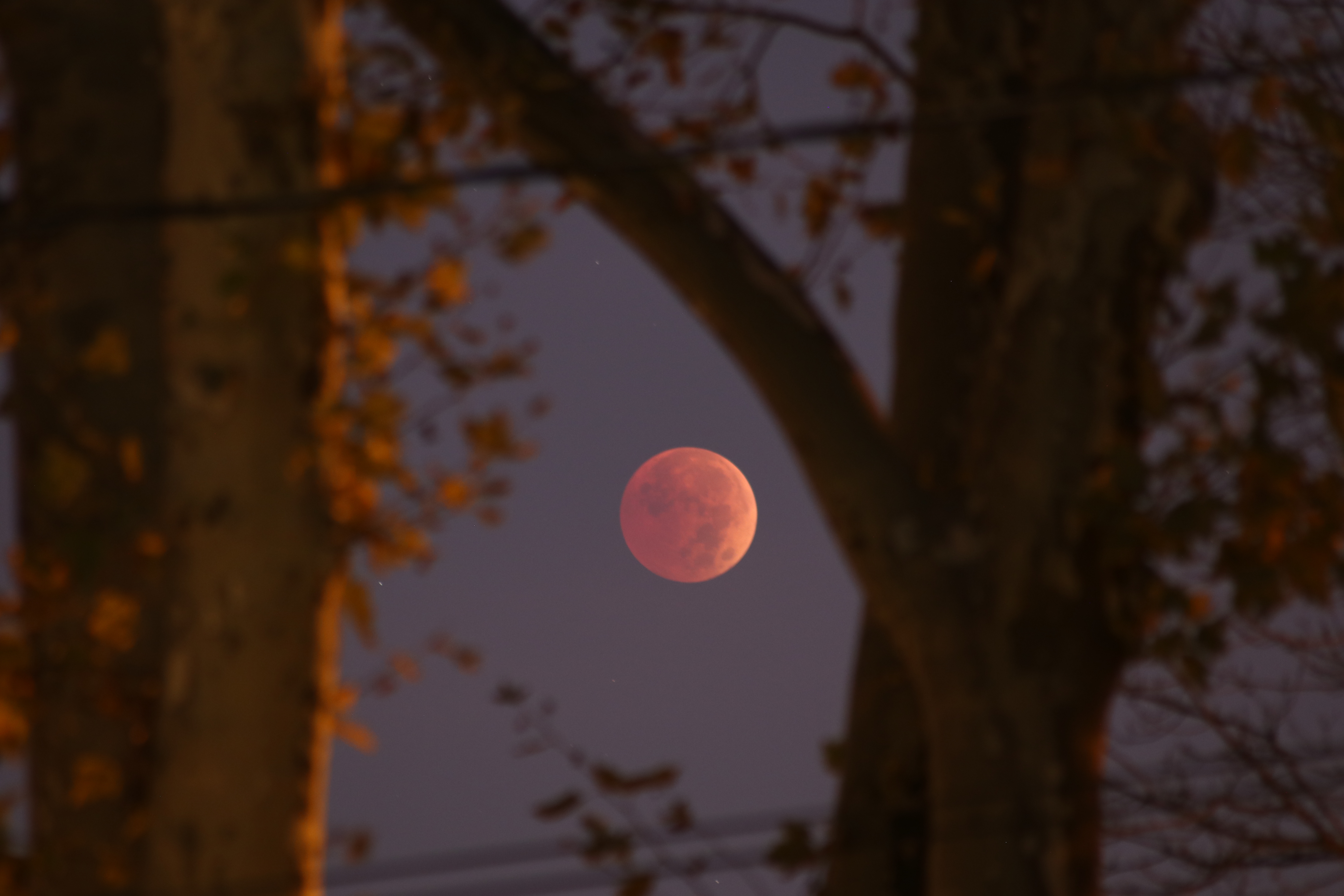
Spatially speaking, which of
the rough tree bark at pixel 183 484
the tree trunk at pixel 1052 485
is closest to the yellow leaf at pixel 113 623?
the rough tree bark at pixel 183 484

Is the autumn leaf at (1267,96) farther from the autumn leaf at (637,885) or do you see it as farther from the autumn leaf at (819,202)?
the autumn leaf at (637,885)

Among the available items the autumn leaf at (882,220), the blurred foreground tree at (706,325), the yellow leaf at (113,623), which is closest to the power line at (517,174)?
the blurred foreground tree at (706,325)

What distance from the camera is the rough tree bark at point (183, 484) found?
8.08ft

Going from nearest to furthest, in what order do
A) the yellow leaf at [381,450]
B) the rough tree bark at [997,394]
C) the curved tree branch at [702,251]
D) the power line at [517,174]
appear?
the power line at [517,174] → the yellow leaf at [381,450] → the rough tree bark at [997,394] → the curved tree branch at [702,251]

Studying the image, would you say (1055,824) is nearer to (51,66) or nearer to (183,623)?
(183,623)

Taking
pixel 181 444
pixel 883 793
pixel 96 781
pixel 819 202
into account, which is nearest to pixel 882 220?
pixel 819 202

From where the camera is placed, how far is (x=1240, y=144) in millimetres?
3357

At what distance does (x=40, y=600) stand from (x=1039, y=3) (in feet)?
11.1

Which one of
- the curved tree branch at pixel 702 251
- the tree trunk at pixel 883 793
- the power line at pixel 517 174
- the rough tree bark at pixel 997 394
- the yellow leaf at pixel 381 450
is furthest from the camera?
the tree trunk at pixel 883 793

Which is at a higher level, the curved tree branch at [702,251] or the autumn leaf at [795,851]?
the curved tree branch at [702,251]

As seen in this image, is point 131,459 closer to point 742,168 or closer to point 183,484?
point 183,484

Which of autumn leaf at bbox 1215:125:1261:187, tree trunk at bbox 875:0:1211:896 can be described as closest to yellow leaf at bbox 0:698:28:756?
tree trunk at bbox 875:0:1211:896

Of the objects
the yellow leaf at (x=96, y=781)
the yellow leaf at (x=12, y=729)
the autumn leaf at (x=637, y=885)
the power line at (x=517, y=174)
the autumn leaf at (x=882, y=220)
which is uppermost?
the autumn leaf at (x=882, y=220)

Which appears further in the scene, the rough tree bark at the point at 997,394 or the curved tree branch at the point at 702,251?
the curved tree branch at the point at 702,251
